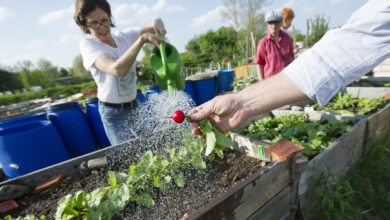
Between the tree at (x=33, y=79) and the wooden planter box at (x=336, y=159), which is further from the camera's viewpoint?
the tree at (x=33, y=79)

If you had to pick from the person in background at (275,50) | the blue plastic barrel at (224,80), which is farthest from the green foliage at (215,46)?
the person in background at (275,50)

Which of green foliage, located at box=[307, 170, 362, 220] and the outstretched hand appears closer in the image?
the outstretched hand

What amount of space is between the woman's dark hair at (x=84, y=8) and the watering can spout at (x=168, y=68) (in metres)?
0.57

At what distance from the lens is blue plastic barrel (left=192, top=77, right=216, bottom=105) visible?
15.6 ft

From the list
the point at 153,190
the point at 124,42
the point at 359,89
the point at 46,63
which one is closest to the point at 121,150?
the point at 153,190

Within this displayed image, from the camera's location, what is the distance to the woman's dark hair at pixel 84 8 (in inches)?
62.3

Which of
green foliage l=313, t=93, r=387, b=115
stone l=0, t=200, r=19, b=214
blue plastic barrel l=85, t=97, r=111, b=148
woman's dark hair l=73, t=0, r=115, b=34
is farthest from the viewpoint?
blue plastic barrel l=85, t=97, r=111, b=148

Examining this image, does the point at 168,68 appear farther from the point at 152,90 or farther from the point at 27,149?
the point at 152,90

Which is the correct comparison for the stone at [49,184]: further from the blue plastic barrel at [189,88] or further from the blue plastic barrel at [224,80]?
the blue plastic barrel at [224,80]

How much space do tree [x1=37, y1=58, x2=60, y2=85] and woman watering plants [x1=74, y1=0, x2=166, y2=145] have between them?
200ft

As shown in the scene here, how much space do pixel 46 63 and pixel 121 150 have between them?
6972 cm

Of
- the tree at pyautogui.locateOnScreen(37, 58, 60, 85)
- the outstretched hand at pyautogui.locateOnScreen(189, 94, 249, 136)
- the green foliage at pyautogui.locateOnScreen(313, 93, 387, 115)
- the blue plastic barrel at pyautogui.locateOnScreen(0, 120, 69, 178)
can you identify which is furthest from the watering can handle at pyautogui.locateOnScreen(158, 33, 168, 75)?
the tree at pyautogui.locateOnScreen(37, 58, 60, 85)

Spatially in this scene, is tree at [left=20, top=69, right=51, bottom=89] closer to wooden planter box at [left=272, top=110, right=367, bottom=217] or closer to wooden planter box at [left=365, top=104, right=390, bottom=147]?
wooden planter box at [left=272, top=110, right=367, bottom=217]

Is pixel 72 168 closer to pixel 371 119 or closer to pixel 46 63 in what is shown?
pixel 371 119
